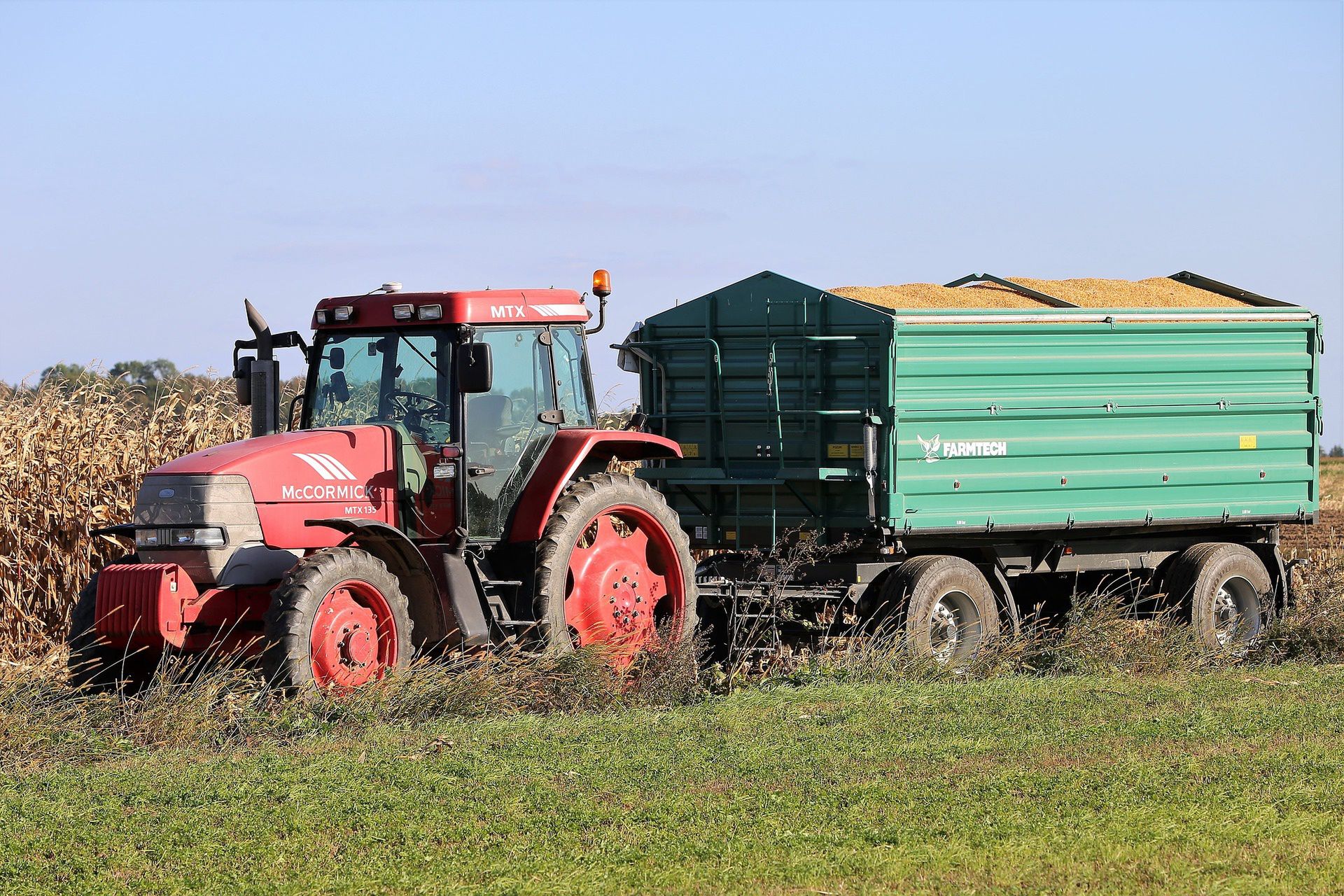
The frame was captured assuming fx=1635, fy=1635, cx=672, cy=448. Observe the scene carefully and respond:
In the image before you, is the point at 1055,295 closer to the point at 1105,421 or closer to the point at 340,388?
the point at 1105,421

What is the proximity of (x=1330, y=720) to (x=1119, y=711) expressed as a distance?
3.74 ft

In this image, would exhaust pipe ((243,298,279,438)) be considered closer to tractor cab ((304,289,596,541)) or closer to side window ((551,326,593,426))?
tractor cab ((304,289,596,541))

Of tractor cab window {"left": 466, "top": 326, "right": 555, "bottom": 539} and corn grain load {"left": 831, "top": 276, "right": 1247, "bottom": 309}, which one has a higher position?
corn grain load {"left": 831, "top": 276, "right": 1247, "bottom": 309}

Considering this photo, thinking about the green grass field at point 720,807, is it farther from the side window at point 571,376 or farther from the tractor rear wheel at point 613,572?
the side window at point 571,376

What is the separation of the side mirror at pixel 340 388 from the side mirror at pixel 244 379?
1.73ft

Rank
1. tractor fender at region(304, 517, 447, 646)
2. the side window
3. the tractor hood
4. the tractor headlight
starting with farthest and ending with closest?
the side window < tractor fender at region(304, 517, 447, 646) < the tractor hood < the tractor headlight

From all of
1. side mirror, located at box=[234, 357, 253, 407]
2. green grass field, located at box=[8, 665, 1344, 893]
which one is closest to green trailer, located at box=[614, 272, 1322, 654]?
green grass field, located at box=[8, 665, 1344, 893]

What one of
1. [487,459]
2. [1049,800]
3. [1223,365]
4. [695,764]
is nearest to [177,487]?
[487,459]

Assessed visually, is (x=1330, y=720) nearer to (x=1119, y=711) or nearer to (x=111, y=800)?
(x=1119, y=711)

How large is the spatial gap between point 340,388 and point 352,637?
1.94 metres

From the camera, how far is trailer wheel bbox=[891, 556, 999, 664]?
11.6m

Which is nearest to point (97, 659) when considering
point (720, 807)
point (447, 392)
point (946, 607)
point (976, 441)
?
point (447, 392)

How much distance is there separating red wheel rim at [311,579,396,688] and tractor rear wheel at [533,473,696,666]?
40.9 inches

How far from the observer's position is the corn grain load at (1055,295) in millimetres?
12469
